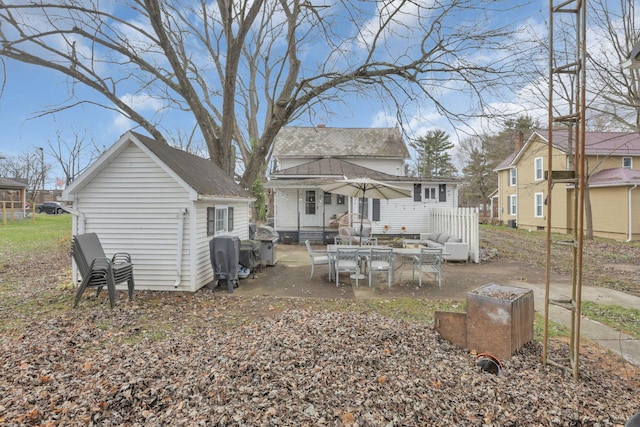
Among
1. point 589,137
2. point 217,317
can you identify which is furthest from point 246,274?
point 589,137

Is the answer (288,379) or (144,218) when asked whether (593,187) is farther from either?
A: (144,218)

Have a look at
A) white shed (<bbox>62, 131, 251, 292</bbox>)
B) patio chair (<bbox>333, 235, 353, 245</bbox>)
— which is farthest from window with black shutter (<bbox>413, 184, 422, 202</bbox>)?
white shed (<bbox>62, 131, 251, 292</bbox>)

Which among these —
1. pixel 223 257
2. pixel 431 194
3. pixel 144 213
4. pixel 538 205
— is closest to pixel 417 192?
pixel 431 194

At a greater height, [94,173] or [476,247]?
[94,173]

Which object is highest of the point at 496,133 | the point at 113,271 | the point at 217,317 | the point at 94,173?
A: the point at 496,133

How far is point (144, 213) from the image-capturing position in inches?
281

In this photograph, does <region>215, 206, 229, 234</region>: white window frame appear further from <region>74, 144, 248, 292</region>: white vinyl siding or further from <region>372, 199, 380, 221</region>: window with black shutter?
<region>372, 199, 380, 221</region>: window with black shutter

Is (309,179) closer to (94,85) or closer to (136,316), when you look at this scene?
(94,85)

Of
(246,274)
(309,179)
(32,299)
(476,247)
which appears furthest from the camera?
(309,179)

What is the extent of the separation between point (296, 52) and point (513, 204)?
22.0m

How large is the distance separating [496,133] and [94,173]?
426 inches

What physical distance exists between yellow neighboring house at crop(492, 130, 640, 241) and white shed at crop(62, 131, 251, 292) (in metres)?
14.3

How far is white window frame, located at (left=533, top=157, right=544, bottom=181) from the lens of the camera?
21734 millimetres

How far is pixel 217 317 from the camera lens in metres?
5.49
